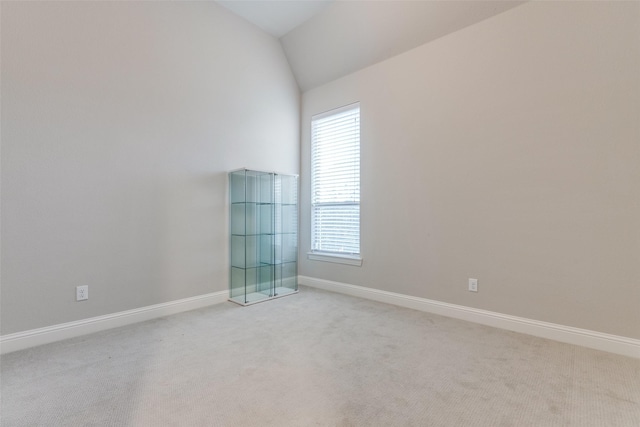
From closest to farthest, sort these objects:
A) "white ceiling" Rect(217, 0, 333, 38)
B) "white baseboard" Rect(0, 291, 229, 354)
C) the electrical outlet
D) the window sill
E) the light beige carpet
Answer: the light beige carpet, "white baseboard" Rect(0, 291, 229, 354), the electrical outlet, "white ceiling" Rect(217, 0, 333, 38), the window sill

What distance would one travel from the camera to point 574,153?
2373mm

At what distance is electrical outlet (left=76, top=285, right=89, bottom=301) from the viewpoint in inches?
96.2

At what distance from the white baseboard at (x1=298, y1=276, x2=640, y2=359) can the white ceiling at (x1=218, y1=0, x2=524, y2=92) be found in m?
2.64

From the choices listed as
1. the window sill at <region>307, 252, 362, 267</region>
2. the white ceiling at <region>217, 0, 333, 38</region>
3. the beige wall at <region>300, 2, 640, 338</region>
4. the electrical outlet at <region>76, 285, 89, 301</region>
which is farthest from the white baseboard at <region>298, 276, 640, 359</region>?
the white ceiling at <region>217, 0, 333, 38</region>

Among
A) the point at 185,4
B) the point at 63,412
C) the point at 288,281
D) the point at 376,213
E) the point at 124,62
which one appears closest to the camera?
the point at 63,412

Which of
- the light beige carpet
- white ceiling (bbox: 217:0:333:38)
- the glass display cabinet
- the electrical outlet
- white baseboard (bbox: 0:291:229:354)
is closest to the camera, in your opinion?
the light beige carpet

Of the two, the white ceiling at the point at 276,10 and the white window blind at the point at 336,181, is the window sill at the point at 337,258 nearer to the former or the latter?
the white window blind at the point at 336,181

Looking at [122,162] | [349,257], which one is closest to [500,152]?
[349,257]

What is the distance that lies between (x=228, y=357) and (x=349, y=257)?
1.99m

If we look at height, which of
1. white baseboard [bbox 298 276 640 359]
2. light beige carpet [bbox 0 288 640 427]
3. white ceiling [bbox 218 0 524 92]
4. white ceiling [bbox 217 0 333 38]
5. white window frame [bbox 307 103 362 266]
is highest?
white ceiling [bbox 217 0 333 38]

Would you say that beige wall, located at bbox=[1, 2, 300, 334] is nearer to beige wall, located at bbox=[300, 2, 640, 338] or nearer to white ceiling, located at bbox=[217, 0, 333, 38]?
white ceiling, located at bbox=[217, 0, 333, 38]

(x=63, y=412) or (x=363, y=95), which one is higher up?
(x=363, y=95)

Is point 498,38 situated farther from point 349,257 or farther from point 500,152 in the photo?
point 349,257

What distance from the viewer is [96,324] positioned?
2.53 metres
